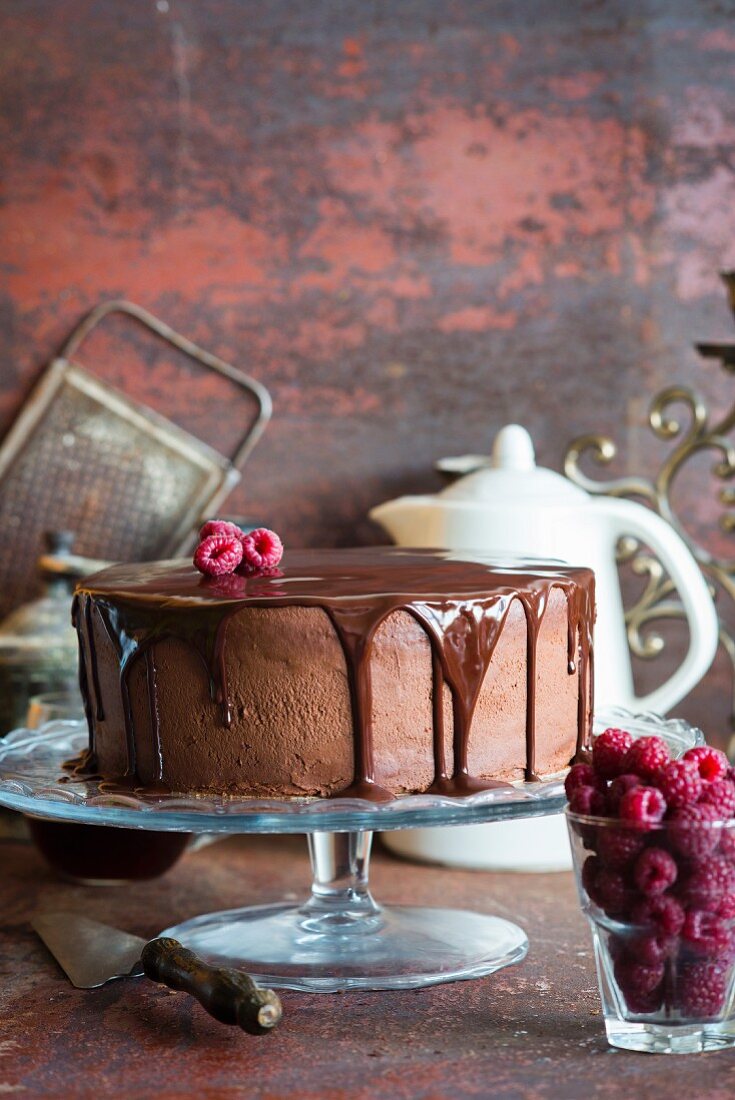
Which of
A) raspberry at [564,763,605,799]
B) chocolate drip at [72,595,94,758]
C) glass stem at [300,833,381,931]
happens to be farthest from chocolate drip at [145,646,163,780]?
raspberry at [564,763,605,799]

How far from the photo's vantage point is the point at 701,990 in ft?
3.35

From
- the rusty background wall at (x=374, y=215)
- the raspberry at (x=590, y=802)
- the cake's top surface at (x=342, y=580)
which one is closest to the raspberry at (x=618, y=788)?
the raspberry at (x=590, y=802)

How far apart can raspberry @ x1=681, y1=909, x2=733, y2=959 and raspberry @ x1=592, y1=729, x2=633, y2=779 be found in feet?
0.38

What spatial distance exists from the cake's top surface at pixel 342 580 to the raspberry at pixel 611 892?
0.26m

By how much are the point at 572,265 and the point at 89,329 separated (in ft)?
2.19

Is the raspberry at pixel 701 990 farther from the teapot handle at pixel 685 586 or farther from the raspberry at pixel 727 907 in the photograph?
the teapot handle at pixel 685 586

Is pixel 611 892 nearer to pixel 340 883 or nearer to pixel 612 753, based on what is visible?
pixel 612 753

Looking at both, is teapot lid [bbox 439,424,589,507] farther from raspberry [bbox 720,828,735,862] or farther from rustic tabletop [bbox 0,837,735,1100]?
raspberry [bbox 720,828,735,862]

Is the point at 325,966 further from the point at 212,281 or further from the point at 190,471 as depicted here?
the point at 212,281

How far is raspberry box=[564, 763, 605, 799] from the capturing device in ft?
3.46

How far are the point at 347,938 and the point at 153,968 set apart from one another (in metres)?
0.22

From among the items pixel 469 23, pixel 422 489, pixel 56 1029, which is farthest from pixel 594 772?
pixel 469 23

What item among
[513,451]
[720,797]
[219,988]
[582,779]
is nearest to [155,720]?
[219,988]

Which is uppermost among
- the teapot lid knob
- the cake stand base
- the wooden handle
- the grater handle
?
the grater handle
